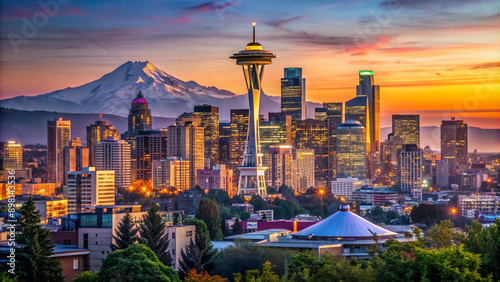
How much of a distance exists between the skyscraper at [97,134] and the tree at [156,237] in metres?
113

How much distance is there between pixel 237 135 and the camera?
590 ft

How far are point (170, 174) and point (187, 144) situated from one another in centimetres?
1126

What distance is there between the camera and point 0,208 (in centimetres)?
8400

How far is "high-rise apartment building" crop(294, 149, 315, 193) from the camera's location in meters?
177

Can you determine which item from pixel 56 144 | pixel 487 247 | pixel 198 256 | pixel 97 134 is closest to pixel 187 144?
pixel 97 134

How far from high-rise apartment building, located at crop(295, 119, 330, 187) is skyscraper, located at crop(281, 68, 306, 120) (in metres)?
4.75

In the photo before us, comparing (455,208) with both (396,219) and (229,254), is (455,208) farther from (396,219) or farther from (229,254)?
(229,254)

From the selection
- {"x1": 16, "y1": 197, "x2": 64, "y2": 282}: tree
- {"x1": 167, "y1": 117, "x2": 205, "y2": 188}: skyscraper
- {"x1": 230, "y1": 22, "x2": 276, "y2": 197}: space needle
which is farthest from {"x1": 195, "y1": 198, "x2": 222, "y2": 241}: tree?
{"x1": 167, "y1": 117, "x2": 205, "y2": 188}: skyscraper

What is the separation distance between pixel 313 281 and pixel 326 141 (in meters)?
158

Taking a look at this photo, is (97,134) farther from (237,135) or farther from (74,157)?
(237,135)

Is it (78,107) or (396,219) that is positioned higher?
(78,107)

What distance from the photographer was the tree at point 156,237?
48.1 metres

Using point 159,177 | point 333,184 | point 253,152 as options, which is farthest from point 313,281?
point 333,184

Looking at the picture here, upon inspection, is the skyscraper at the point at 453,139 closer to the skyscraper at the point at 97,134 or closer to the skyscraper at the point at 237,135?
the skyscraper at the point at 237,135
